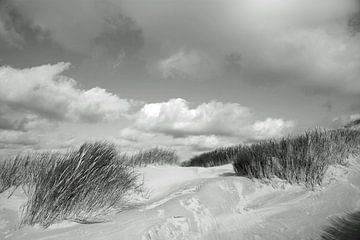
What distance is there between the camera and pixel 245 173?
22.2 feet

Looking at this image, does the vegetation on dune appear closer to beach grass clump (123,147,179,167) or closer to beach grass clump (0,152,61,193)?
beach grass clump (0,152,61,193)

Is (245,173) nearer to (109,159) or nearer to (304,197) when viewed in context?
(304,197)

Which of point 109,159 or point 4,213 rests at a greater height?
point 109,159

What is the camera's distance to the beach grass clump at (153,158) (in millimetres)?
11758

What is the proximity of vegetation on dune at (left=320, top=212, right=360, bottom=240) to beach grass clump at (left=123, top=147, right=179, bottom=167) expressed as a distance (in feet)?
26.9

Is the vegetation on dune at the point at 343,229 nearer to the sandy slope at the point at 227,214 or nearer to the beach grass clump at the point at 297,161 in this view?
the sandy slope at the point at 227,214

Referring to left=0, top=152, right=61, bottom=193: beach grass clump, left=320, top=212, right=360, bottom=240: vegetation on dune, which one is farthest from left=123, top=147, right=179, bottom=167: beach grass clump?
left=320, top=212, right=360, bottom=240: vegetation on dune

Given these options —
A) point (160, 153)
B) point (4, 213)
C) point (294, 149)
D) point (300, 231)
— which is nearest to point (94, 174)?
point (4, 213)

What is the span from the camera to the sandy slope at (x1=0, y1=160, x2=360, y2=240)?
11.6 feet

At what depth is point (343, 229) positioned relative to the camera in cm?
401

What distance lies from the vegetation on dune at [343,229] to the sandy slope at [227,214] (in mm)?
165

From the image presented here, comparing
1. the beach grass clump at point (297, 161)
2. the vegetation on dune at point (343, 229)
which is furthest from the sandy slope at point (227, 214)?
the beach grass clump at point (297, 161)

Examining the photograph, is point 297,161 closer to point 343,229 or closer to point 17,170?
point 343,229

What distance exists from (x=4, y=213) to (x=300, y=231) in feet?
15.0
